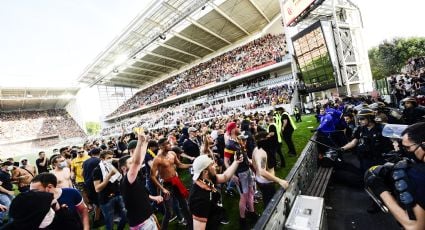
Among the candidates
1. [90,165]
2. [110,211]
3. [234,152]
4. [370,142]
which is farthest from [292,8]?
[110,211]

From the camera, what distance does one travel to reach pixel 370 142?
407 cm

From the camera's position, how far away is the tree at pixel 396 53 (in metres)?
37.8

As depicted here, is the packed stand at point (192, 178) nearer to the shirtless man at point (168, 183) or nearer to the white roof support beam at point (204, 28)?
the shirtless man at point (168, 183)

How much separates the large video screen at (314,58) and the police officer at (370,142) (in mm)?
17746

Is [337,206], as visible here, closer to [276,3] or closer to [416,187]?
[416,187]

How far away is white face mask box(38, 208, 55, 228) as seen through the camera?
2006mm

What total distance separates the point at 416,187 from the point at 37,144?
192ft

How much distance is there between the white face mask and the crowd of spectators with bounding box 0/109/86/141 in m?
55.4

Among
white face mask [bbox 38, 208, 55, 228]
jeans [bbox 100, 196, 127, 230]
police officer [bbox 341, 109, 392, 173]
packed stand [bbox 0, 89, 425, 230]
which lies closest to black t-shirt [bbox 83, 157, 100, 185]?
packed stand [bbox 0, 89, 425, 230]

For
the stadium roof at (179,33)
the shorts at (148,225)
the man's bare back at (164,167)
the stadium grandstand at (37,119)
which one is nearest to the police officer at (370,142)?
the man's bare back at (164,167)

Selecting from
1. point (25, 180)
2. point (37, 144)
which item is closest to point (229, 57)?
Answer: point (25, 180)

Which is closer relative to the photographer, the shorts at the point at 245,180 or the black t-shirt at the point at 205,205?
the black t-shirt at the point at 205,205

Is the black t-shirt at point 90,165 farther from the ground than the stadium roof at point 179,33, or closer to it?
closer to it

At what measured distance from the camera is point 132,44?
2981cm
